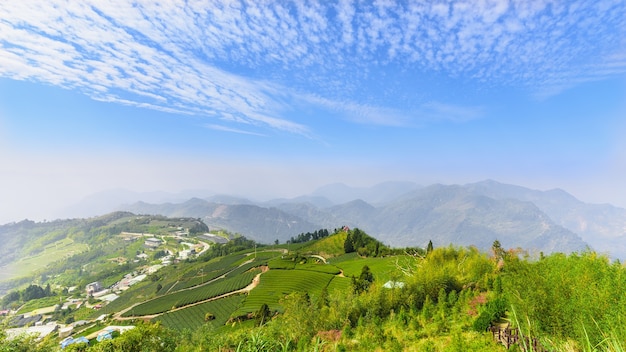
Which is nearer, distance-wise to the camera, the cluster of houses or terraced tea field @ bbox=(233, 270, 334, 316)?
terraced tea field @ bbox=(233, 270, 334, 316)

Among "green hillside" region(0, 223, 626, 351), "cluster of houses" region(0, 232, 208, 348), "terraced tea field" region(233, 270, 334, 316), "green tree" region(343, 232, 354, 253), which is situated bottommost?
"cluster of houses" region(0, 232, 208, 348)

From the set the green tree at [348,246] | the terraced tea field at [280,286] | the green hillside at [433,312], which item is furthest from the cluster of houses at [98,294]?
the green tree at [348,246]

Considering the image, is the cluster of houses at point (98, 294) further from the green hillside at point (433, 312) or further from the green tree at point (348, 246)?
the green tree at point (348, 246)

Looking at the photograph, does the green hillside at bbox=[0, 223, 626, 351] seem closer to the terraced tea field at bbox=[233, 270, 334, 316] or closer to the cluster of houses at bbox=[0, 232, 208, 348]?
the terraced tea field at bbox=[233, 270, 334, 316]

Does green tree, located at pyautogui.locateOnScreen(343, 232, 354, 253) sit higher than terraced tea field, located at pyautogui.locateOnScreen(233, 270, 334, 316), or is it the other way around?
green tree, located at pyautogui.locateOnScreen(343, 232, 354, 253)

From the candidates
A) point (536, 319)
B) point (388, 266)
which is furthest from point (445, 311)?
point (388, 266)

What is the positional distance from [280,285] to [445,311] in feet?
136

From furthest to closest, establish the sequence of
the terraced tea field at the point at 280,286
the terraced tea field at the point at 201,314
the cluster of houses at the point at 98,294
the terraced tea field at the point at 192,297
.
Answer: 1. the cluster of houses at the point at 98,294
2. the terraced tea field at the point at 192,297
3. the terraced tea field at the point at 280,286
4. the terraced tea field at the point at 201,314

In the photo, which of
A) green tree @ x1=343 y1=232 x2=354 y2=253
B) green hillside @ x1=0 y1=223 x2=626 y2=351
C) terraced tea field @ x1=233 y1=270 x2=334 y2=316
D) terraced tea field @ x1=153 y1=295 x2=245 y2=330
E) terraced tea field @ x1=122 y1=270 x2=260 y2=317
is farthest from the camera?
green tree @ x1=343 y1=232 x2=354 y2=253

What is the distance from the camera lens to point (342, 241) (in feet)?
321

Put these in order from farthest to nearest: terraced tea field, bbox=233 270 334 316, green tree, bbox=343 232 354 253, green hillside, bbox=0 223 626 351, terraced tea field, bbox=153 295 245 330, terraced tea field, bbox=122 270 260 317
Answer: green tree, bbox=343 232 354 253 → terraced tea field, bbox=122 270 260 317 → terraced tea field, bbox=233 270 334 316 → terraced tea field, bbox=153 295 245 330 → green hillside, bbox=0 223 626 351

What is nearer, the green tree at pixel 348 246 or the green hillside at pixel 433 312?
the green hillside at pixel 433 312

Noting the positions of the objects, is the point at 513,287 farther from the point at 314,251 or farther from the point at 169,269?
the point at 169,269

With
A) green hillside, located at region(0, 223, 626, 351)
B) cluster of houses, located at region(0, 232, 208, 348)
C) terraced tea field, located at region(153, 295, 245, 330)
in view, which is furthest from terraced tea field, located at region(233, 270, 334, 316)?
cluster of houses, located at region(0, 232, 208, 348)
